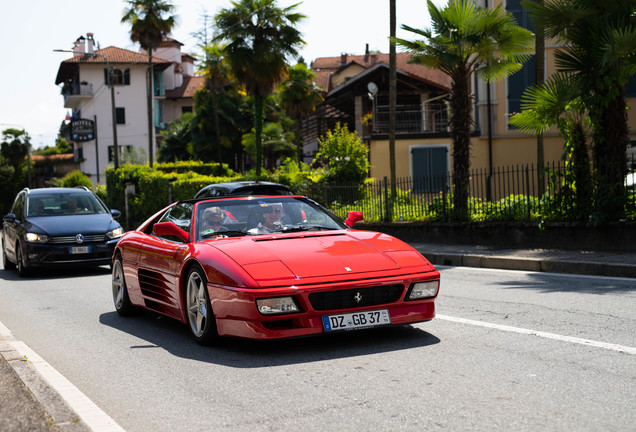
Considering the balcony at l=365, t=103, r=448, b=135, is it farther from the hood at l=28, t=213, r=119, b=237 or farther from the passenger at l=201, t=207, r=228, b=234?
the passenger at l=201, t=207, r=228, b=234

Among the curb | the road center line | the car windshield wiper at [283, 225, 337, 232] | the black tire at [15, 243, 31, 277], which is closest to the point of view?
the road center line

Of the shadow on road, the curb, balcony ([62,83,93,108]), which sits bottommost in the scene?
the curb

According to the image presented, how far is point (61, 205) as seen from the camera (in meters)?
15.9

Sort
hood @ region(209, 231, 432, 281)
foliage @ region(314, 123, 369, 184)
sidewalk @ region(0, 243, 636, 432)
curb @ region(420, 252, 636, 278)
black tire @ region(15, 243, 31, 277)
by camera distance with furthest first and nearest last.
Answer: foliage @ region(314, 123, 369, 184)
black tire @ region(15, 243, 31, 277)
curb @ region(420, 252, 636, 278)
hood @ region(209, 231, 432, 281)
sidewalk @ region(0, 243, 636, 432)

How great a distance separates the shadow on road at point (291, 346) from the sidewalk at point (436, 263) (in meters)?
1.35

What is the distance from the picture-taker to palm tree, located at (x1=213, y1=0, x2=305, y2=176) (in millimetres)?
34094

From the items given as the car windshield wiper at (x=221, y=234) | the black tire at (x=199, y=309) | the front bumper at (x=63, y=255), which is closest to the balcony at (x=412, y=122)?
the front bumper at (x=63, y=255)

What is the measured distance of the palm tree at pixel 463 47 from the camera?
17.8 metres

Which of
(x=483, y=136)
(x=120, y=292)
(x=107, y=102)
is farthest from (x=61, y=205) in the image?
(x=107, y=102)

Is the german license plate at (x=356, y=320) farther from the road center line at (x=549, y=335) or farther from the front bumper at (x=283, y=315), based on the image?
the road center line at (x=549, y=335)

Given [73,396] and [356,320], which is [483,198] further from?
[73,396]

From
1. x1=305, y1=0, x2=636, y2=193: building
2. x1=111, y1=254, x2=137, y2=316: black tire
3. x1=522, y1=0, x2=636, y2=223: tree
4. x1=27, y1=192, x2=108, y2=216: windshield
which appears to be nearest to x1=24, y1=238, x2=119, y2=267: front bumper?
x1=27, y1=192, x2=108, y2=216: windshield

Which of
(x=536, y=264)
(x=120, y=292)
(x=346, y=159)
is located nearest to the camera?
(x=120, y=292)

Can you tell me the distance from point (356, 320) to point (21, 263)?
1052 cm
